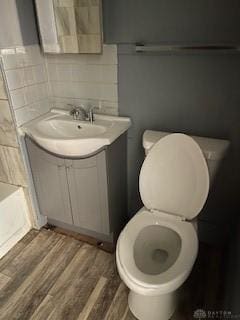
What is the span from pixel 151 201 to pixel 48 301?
834 millimetres

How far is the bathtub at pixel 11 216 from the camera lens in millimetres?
1696

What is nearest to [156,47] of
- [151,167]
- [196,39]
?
[196,39]

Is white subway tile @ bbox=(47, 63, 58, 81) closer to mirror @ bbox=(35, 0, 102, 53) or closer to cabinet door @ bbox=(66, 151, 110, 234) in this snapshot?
mirror @ bbox=(35, 0, 102, 53)

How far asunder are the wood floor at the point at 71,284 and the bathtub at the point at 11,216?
66 millimetres

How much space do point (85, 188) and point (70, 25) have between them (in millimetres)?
1018

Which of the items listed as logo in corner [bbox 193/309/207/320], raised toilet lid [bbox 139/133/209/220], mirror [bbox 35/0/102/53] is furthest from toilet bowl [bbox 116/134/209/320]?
mirror [bbox 35/0/102/53]

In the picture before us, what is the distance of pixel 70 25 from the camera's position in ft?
4.99

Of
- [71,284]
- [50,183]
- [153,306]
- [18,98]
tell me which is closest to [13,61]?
[18,98]

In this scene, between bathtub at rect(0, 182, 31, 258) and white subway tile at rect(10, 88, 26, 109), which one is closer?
white subway tile at rect(10, 88, 26, 109)

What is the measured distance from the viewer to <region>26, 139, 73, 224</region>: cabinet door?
162cm

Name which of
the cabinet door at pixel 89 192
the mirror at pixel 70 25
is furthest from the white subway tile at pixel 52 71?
the cabinet door at pixel 89 192

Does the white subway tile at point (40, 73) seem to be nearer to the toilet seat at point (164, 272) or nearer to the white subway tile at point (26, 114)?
the white subway tile at point (26, 114)

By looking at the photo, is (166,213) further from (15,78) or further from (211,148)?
(15,78)

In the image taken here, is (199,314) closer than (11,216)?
Yes
